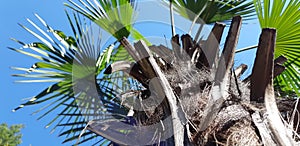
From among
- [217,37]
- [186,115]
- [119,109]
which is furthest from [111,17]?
[186,115]

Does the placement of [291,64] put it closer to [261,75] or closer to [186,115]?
[261,75]

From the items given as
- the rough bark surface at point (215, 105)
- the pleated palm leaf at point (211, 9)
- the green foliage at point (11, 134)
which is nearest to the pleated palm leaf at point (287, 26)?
the pleated palm leaf at point (211, 9)

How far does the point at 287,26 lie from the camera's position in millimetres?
2102

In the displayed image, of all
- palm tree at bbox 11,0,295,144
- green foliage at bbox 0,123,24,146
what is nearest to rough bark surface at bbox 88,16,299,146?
palm tree at bbox 11,0,295,144

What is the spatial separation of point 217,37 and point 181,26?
0.84 meters

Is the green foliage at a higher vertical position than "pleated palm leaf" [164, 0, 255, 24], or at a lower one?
lower

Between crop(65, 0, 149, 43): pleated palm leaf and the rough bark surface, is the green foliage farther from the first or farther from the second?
the rough bark surface

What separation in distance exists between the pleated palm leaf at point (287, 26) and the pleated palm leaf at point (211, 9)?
0.30 m

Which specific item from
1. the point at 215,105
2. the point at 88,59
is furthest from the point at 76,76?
the point at 215,105

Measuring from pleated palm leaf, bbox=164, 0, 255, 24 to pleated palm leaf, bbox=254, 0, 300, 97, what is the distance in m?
0.30

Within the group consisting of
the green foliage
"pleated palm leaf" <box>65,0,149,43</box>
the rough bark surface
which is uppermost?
"pleated palm leaf" <box>65,0,149,43</box>

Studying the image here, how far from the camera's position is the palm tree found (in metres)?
1.93

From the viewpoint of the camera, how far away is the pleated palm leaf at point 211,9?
2.33m

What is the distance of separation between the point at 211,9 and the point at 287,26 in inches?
20.6
